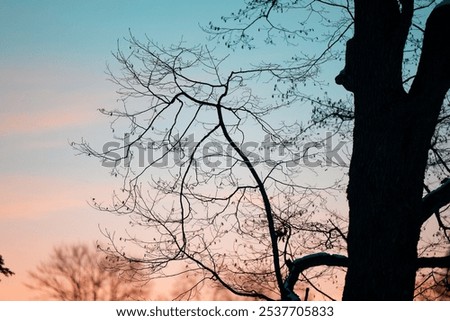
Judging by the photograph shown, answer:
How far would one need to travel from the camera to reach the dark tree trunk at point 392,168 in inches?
188

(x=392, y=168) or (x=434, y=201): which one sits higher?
(x=392, y=168)

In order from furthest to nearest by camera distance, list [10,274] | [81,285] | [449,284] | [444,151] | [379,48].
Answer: [81,285] → [10,274] → [444,151] → [449,284] → [379,48]

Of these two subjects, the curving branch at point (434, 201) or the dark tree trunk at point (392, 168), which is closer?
the dark tree trunk at point (392, 168)

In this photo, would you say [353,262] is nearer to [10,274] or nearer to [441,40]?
[441,40]

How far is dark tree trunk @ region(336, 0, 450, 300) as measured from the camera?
15.7 ft

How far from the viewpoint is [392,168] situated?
486 centimetres

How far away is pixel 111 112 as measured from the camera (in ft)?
23.3

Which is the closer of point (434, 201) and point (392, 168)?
point (392, 168)

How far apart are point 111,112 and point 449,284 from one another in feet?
15.9

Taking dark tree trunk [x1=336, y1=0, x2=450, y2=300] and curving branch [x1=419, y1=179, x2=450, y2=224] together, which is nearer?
dark tree trunk [x1=336, y1=0, x2=450, y2=300]
